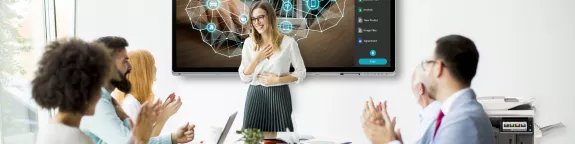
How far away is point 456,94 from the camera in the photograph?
7.07 ft

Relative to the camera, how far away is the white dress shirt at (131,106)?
10.7 feet

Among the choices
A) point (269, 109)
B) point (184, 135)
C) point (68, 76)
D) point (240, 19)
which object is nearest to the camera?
point (68, 76)

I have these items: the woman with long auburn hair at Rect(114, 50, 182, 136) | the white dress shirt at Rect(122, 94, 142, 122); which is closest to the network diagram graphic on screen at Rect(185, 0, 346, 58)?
the woman with long auburn hair at Rect(114, 50, 182, 136)

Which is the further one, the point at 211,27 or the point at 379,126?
the point at 211,27

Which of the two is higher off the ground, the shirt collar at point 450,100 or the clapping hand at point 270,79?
the shirt collar at point 450,100

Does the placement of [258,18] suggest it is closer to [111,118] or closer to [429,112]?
[111,118]

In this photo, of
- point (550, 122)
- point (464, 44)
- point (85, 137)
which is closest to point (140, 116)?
point (85, 137)

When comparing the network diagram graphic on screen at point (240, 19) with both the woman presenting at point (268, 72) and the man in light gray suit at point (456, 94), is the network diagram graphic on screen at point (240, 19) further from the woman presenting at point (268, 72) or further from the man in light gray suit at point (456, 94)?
the man in light gray suit at point (456, 94)

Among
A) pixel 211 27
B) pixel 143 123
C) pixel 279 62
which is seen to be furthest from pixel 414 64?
pixel 143 123

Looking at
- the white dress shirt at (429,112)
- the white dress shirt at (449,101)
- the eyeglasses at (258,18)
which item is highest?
the eyeglasses at (258,18)

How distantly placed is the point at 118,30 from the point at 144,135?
257 centimetres

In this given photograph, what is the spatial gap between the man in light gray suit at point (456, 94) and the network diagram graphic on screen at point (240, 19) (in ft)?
6.51

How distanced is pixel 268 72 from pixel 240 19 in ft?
1.57

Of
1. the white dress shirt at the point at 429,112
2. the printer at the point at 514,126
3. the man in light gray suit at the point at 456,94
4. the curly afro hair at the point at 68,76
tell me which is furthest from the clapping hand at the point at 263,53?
the curly afro hair at the point at 68,76
